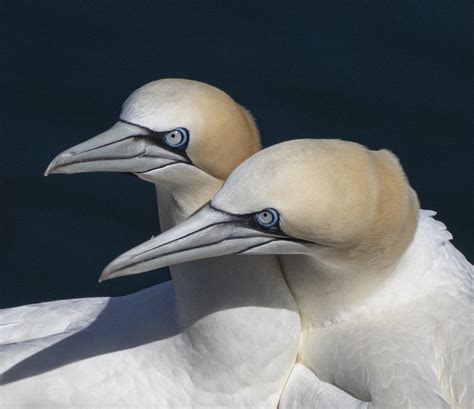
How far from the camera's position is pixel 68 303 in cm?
880

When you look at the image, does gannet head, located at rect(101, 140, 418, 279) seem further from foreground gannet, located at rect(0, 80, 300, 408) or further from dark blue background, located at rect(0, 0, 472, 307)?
dark blue background, located at rect(0, 0, 472, 307)

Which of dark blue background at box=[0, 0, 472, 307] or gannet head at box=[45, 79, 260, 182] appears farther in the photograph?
dark blue background at box=[0, 0, 472, 307]

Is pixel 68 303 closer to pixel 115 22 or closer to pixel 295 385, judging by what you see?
pixel 295 385

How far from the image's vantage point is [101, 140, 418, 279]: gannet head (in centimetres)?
657

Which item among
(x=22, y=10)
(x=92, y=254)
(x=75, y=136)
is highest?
(x=22, y=10)

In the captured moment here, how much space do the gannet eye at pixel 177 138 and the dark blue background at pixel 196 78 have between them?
12.6 feet

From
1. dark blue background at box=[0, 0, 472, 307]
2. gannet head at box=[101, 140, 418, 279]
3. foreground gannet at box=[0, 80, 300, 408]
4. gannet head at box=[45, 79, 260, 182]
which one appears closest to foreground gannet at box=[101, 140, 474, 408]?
gannet head at box=[101, 140, 418, 279]

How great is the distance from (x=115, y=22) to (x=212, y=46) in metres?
0.82

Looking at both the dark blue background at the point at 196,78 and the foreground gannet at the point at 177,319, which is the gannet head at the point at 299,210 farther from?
the dark blue background at the point at 196,78

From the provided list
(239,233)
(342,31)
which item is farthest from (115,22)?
(239,233)

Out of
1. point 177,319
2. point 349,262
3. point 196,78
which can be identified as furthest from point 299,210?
point 196,78

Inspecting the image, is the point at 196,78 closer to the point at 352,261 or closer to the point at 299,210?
the point at 352,261

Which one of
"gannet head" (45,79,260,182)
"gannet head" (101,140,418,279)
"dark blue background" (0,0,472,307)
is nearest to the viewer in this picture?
"gannet head" (101,140,418,279)

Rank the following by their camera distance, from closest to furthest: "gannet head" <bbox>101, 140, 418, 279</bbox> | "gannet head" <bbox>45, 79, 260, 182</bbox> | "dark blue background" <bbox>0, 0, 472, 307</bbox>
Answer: "gannet head" <bbox>101, 140, 418, 279</bbox>
"gannet head" <bbox>45, 79, 260, 182</bbox>
"dark blue background" <bbox>0, 0, 472, 307</bbox>
